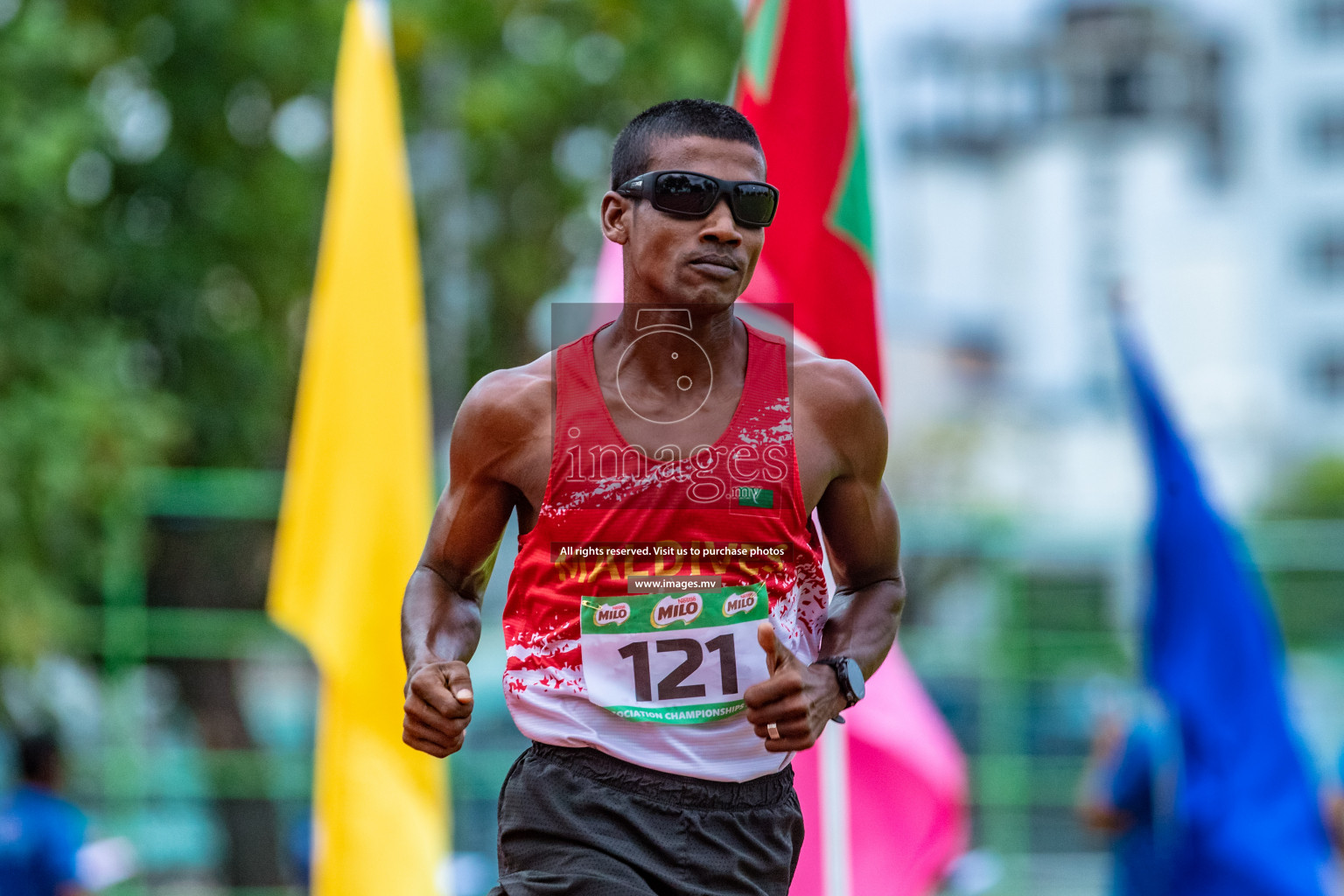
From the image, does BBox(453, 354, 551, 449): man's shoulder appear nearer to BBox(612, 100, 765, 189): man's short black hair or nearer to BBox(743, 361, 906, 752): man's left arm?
BBox(612, 100, 765, 189): man's short black hair

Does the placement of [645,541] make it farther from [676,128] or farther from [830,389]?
[676,128]

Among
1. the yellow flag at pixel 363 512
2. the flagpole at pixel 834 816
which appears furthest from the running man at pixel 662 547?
the yellow flag at pixel 363 512

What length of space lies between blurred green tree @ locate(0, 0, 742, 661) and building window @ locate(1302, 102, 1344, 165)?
61.8 meters

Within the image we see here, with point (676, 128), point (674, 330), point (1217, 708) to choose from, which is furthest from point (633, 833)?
point (1217, 708)

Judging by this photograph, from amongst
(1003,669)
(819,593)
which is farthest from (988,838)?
(819,593)

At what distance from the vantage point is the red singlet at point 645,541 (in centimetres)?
293

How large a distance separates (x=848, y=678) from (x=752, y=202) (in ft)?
2.69

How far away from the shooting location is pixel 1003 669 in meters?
11.9

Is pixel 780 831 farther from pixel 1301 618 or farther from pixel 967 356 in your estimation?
pixel 967 356

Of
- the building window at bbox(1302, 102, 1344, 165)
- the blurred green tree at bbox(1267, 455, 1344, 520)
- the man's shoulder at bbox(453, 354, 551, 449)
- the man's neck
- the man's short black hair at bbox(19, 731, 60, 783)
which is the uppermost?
the building window at bbox(1302, 102, 1344, 165)

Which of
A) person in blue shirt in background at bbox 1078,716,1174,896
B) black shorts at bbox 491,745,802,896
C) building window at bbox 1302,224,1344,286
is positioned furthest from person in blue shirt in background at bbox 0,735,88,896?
building window at bbox 1302,224,1344,286

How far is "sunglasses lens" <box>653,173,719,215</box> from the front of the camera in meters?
2.95

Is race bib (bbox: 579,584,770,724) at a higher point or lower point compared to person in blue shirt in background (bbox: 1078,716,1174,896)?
higher

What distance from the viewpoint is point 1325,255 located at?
2680 inches
